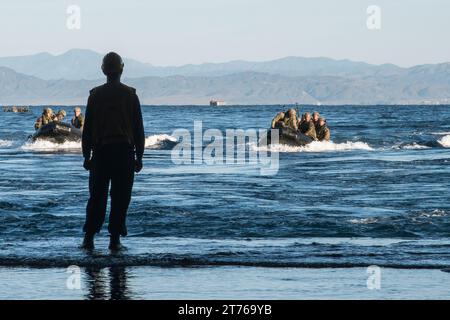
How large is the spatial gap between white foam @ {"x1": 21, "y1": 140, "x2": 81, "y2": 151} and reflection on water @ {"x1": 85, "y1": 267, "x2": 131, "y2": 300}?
27.5 metres

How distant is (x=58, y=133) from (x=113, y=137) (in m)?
28.2

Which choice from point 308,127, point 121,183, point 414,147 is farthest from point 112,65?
point 414,147

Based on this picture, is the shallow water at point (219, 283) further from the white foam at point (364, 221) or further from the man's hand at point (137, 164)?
the white foam at point (364, 221)

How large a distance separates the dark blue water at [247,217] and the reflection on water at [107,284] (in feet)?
1.48

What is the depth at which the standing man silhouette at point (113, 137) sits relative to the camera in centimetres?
1049

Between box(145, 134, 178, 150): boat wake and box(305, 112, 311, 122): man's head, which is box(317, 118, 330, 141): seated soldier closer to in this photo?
box(305, 112, 311, 122): man's head

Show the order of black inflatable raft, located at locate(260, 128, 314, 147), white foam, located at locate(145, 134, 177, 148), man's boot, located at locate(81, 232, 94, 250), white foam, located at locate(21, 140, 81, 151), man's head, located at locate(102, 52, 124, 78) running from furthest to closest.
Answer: white foam, located at locate(145, 134, 177, 148) → white foam, located at locate(21, 140, 81, 151) → black inflatable raft, located at locate(260, 128, 314, 147) → man's boot, located at locate(81, 232, 94, 250) → man's head, located at locate(102, 52, 124, 78)

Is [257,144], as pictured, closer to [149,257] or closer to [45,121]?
[45,121]

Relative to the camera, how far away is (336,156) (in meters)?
33.4

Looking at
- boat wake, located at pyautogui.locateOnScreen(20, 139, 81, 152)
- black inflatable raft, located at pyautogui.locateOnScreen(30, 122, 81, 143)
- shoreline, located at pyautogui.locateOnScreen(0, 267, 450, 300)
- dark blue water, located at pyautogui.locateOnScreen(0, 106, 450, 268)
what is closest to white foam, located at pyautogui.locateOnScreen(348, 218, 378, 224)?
dark blue water, located at pyautogui.locateOnScreen(0, 106, 450, 268)

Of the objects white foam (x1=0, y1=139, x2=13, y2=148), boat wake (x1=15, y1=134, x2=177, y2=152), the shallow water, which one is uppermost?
the shallow water

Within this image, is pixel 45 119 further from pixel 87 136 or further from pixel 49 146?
pixel 87 136

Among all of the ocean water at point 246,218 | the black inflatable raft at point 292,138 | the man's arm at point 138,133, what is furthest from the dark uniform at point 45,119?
the man's arm at point 138,133

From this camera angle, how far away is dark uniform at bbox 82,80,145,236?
1048 centimetres
